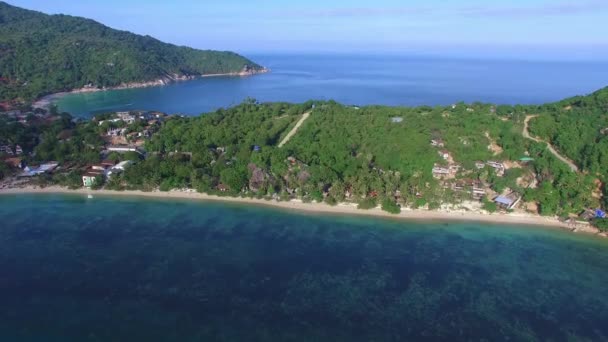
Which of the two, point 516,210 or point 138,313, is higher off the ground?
point 516,210

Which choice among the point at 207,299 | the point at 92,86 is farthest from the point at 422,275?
the point at 92,86

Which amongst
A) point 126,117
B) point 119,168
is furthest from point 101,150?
point 126,117

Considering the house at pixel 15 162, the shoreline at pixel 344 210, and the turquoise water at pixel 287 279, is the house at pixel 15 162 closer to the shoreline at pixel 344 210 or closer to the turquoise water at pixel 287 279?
the shoreline at pixel 344 210

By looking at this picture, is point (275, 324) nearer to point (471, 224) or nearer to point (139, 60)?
point (471, 224)

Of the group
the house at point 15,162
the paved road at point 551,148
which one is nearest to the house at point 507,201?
the paved road at point 551,148

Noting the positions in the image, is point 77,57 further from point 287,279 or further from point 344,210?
point 287,279
